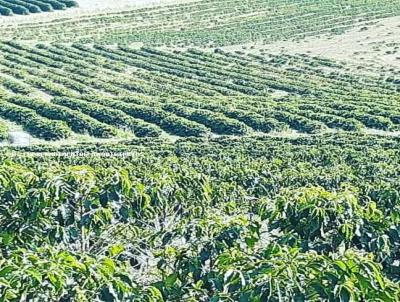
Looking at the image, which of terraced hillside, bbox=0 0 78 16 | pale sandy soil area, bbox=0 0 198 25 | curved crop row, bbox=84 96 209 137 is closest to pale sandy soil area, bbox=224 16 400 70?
pale sandy soil area, bbox=0 0 198 25

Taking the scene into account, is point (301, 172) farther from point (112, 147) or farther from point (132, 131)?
point (132, 131)

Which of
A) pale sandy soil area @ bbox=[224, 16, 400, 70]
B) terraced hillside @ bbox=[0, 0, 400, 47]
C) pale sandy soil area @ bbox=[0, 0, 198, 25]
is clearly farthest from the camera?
pale sandy soil area @ bbox=[0, 0, 198, 25]

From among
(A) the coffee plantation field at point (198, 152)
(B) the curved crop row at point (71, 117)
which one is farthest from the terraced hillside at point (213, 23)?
(B) the curved crop row at point (71, 117)

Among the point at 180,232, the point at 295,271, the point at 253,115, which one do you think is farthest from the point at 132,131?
the point at 295,271

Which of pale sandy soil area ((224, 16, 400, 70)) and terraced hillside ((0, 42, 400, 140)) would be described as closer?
terraced hillside ((0, 42, 400, 140))

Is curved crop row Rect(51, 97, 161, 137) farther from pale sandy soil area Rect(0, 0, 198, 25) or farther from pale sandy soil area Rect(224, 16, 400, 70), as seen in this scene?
pale sandy soil area Rect(0, 0, 198, 25)

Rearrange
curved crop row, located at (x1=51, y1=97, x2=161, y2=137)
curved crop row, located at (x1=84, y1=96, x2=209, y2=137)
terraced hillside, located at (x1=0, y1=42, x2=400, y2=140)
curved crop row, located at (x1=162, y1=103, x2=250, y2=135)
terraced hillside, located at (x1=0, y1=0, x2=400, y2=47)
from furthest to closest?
terraced hillside, located at (x1=0, y1=0, x2=400, y2=47), terraced hillside, located at (x1=0, y1=42, x2=400, y2=140), curved crop row, located at (x1=162, y1=103, x2=250, y2=135), curved crop row, located at (x1=84, y1=96, x2=209, y2=137), curved crop row, located at (x1=51, y1=97, x2=161, y2=137)
